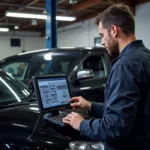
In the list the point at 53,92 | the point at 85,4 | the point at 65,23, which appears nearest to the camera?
the point at 53,92

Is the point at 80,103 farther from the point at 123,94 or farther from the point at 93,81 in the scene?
the point at 93,81

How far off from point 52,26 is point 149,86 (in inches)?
240

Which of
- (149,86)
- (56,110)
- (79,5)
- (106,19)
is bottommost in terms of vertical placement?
(56,110)

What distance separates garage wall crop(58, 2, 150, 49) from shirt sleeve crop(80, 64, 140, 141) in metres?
9.20

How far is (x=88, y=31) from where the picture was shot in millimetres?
14172

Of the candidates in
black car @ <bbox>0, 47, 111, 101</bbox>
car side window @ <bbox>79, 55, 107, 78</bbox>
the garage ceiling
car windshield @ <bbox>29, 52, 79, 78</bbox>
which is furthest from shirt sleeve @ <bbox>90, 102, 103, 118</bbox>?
the garage ceiling

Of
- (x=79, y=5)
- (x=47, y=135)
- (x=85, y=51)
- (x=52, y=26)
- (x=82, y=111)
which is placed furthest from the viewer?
(x=79, y=5)

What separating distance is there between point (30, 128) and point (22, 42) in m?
16.8

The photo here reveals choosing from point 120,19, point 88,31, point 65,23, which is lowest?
point 120,19

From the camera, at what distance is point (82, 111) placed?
7.57ft

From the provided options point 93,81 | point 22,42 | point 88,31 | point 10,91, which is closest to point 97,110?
point 10,91

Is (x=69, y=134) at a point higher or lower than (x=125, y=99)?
lower

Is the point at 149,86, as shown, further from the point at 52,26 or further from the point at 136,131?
the point at 52,26

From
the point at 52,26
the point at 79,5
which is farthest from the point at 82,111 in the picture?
the point at 79,5
